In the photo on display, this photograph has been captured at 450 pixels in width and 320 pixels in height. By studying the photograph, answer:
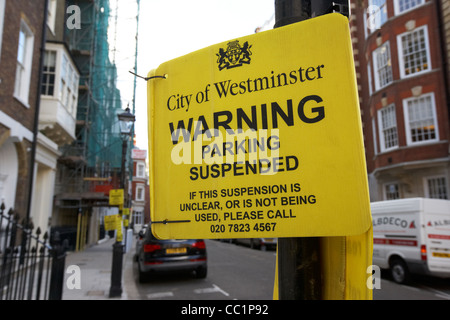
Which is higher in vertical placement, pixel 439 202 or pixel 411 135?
pixel 411 135

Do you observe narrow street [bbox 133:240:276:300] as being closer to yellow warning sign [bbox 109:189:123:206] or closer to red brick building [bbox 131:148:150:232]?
Answer: red brick building [bbox 131:148:150:232]

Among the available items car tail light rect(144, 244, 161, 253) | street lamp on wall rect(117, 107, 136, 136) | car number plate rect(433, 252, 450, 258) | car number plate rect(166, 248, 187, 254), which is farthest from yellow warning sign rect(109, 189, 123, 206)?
car number plate rect(433, 252, 450, 258)

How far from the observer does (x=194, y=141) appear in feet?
4.92

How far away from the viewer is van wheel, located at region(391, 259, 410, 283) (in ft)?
31.5

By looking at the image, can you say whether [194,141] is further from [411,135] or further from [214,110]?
[411,135]

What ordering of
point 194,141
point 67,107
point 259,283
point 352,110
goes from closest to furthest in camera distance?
point 352,110
point 194,141
point 259,283
point 67,107

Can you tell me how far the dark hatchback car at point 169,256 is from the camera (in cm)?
917

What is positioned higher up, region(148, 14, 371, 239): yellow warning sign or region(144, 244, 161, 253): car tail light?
region(148, 14, 371, 239): yellow warning sign

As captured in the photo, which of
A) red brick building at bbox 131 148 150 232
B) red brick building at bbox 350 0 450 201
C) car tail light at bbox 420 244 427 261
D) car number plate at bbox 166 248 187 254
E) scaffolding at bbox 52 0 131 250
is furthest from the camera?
scaffolding at bbox 52 0 131 250

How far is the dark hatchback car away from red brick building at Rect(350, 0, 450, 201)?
11616 mm
